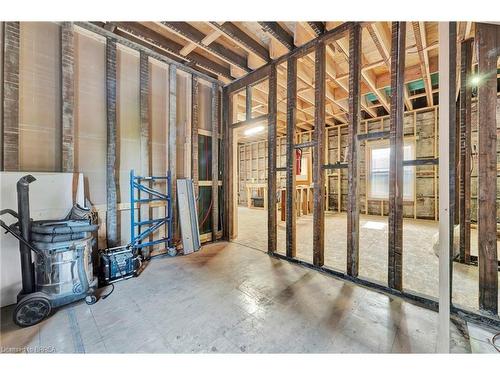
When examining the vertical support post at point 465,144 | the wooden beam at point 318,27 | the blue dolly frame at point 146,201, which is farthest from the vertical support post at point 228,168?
the vertical support post at point 465,144

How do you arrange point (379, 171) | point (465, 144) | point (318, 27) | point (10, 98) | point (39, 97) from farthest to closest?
point (379, 171) → point (465, 144) → point (318, 27) → point (39, 97) → point (10, 98)

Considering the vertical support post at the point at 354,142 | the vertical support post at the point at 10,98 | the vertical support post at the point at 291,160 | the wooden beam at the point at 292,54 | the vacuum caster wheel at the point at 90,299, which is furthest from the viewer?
the vertical support post at the point at 291,160

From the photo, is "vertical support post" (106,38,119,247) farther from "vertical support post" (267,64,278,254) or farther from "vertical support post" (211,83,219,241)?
"vertical support post" (267,64,278,254)

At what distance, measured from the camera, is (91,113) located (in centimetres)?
272

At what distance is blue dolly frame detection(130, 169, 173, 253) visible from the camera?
2.98m

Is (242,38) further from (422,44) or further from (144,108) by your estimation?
(422,44)

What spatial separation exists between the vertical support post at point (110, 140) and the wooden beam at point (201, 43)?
36.5 inches

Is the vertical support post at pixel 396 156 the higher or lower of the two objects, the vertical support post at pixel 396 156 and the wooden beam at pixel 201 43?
the lower

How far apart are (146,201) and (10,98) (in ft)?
6.00

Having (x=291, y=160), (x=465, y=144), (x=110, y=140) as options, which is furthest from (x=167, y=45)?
(x=465, y=144)

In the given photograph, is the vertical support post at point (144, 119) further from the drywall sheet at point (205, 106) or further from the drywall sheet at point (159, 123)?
the drywall sheet at point (205, 106)

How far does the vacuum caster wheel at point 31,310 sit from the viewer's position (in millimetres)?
1674
